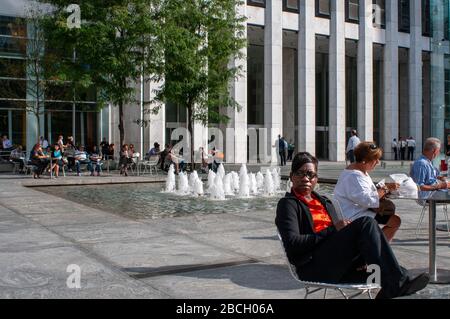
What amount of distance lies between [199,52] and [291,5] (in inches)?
589

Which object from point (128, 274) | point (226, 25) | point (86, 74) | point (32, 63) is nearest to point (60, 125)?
point (32, 63)

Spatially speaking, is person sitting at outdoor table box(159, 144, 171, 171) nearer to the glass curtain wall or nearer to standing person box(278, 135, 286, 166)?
standing person box(278, 135, 286, 166)

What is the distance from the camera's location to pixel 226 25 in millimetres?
22969

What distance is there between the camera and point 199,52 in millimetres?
22453

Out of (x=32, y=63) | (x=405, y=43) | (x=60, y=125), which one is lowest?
(x=60, y=125)

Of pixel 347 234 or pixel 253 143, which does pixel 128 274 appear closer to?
pixel 347 234

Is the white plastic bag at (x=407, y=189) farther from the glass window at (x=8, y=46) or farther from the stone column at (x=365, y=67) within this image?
the stone column at (x=365, y=67)

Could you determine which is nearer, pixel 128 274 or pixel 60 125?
pixel 128 274

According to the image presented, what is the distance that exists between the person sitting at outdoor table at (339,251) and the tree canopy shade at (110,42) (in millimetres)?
16929

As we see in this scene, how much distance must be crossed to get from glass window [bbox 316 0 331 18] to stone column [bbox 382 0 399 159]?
5.30 meters

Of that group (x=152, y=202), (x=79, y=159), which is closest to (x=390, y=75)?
(x=79, y=159)

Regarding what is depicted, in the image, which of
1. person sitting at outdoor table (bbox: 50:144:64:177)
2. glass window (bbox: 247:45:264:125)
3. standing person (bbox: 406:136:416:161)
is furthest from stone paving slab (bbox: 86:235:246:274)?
standing person (bbox: 406:136:416:161)
